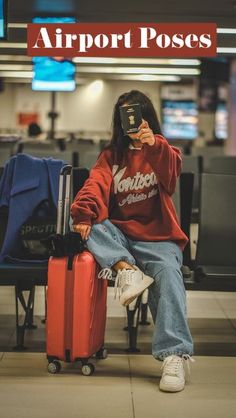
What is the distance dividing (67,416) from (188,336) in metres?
0.79

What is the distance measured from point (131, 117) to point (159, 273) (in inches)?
31.4

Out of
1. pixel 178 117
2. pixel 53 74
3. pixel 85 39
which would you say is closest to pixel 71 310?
pixel 85 39

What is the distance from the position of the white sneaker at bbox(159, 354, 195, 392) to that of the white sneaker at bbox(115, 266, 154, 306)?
1.12ft

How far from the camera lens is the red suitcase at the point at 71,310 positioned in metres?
3.56

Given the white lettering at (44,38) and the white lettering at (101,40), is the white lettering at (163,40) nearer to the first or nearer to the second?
the white lettering at (101,40)

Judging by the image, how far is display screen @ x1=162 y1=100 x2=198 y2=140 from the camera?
25191mm

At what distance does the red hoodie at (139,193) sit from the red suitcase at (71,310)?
33 cm

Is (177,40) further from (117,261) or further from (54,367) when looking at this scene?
(54,367)

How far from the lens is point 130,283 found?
3.57 metres

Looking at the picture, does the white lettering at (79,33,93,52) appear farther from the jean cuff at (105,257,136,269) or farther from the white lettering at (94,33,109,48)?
the jean cuff at (105,257,136,269)

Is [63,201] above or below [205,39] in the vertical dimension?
below

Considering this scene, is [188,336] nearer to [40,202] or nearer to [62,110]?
[40,202]

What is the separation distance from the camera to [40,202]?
4.34 meters

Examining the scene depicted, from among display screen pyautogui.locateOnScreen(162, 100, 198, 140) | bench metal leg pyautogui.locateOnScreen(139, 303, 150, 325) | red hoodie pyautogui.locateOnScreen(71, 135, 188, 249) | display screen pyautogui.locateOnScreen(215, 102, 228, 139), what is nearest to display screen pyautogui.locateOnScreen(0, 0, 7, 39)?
red hoodie pyautogui.locateOnScreen(71, 135, 188, 249)
